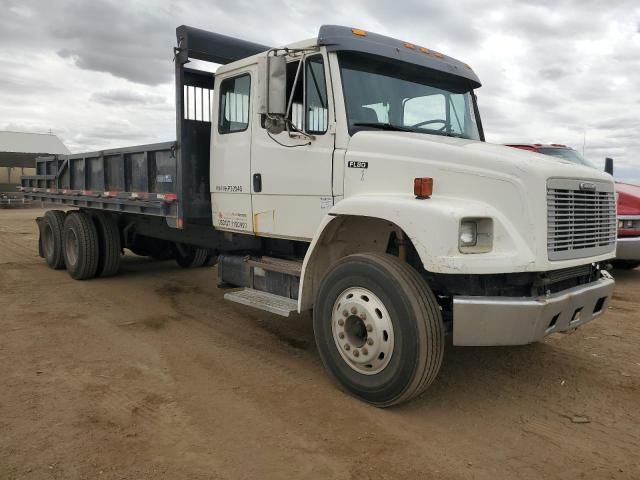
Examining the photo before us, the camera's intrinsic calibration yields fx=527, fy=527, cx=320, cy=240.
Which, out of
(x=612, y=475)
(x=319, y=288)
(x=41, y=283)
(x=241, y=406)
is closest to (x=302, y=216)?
(x=319, y=288)

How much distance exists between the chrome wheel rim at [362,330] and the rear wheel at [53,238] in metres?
6.75

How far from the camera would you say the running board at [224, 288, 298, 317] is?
453 centimetres

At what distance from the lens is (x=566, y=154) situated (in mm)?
8609

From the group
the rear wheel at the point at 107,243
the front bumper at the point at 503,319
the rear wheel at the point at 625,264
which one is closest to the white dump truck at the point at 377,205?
the front bumper at the point at 503,319

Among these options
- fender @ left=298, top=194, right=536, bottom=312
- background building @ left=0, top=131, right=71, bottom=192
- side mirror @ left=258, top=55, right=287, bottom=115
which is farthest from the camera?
background building @ left=0, top=131, right=71, bottom=192

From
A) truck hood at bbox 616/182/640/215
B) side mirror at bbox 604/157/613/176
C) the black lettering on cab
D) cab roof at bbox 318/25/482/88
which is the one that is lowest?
truck hood at bbox 616/182/640/215

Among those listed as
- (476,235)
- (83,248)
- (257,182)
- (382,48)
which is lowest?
(83,248)

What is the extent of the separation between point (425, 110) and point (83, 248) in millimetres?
5976

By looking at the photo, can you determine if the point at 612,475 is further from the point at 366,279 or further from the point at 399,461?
the point at 366,279

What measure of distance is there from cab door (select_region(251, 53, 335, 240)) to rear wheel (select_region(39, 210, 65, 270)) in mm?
5442

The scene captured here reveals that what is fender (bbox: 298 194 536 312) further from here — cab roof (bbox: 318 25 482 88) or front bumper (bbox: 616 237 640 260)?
front bumper (bbox: 616 237 640 260)

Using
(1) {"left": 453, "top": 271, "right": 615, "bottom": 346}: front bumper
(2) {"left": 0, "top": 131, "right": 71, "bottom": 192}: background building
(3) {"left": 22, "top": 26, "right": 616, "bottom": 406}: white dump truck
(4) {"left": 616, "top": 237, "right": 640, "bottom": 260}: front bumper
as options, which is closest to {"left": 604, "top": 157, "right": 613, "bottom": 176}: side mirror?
(4) {"left": 616, "top": 237, "right": 640, "bottom": 260}: front bumper

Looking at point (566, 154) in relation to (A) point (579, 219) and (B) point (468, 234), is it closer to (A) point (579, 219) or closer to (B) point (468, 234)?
(A) point (579, 219)

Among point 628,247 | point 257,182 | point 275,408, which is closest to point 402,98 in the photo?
point 257,182
